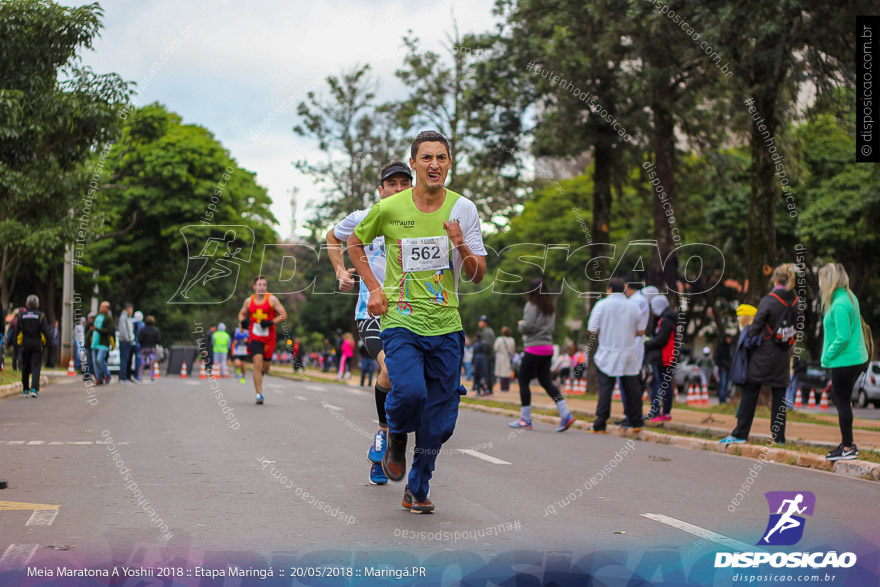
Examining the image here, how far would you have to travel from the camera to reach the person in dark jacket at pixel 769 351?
34.0ft

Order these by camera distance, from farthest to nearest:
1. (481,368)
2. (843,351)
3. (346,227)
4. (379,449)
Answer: (481,368) < (843,351) < (379,449) < (346,227)

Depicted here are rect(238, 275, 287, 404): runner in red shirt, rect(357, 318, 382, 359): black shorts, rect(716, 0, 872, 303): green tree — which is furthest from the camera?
rect(716, 0, 872, 303): green tree

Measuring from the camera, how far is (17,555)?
15.0 ft

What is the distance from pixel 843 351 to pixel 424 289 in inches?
208

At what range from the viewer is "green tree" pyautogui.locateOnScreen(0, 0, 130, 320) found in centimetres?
1816

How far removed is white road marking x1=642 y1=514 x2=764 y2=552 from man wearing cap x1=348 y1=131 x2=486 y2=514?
55.7 inches

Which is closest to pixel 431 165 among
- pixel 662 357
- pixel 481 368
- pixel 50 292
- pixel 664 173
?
pixel 662 357

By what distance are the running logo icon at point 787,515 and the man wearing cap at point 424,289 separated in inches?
75.2

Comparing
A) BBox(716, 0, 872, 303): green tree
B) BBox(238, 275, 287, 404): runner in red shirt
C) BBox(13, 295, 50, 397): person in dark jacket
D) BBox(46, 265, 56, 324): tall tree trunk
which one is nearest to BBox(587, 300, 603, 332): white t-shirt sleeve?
BBox(238, 275, 287, 404): runner in red shirt

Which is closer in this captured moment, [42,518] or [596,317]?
[42,518]

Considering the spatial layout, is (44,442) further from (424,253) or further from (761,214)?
(761,214)

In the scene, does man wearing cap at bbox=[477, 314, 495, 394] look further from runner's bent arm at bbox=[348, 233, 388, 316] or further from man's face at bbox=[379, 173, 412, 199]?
runner's bent arm at bbox=[348, 233, 388, 316]

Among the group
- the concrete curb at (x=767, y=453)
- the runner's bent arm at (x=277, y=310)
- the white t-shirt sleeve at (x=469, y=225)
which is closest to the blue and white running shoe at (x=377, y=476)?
the white t-shirt sleeve at (x=469, y=225)

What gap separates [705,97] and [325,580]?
1942 centimetres
